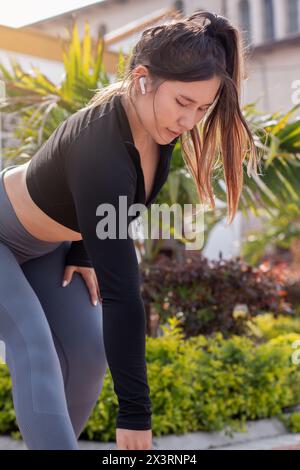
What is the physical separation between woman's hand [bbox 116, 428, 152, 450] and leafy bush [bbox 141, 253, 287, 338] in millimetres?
3378

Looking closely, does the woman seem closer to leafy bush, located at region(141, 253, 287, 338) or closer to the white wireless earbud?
the white wireless earbud

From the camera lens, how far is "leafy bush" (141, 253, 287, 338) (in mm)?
5090

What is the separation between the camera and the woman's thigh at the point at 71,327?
2.17 m

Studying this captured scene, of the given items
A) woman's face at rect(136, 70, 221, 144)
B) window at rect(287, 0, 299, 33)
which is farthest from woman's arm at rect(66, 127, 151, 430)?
window at rect(287, 0, 299, 33)

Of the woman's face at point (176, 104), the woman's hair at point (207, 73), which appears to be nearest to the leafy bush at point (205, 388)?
the woman's hair at point (207, 73)

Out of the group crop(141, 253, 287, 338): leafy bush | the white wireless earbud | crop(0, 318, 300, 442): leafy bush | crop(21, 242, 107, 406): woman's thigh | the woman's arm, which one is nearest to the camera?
the woman's arm

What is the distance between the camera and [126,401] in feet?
5.30

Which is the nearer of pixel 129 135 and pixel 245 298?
pixel 129 135

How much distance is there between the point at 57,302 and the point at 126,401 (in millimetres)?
626

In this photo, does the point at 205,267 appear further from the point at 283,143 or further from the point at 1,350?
the point at 1,350

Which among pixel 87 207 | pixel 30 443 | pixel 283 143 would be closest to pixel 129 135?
pixel 87 207

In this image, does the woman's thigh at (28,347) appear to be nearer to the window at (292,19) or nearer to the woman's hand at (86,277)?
the woman's hand at (86,277)

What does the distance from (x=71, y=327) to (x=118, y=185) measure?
0.66 m

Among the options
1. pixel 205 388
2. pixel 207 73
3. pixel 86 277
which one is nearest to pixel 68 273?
pixel 86 277
